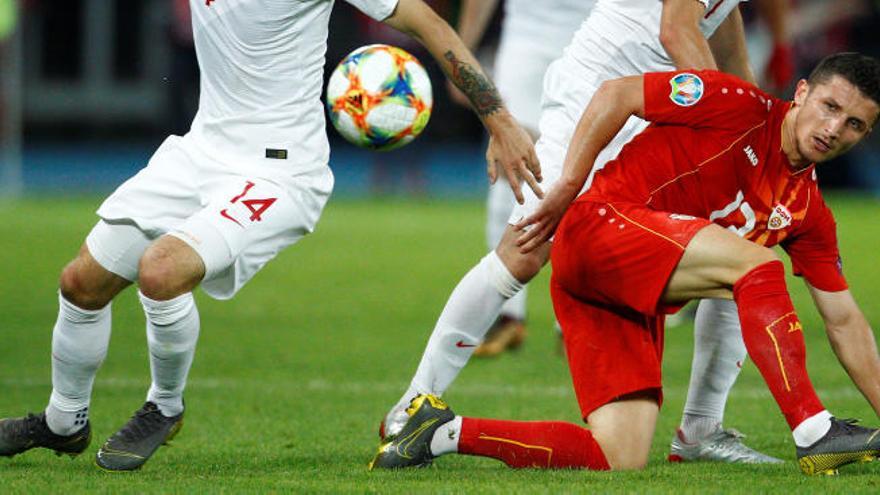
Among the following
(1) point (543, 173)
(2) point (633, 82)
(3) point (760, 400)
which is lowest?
(3) point (760, 400)

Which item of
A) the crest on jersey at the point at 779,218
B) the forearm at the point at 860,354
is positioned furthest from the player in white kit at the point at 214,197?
the forearm at the point at 860,354

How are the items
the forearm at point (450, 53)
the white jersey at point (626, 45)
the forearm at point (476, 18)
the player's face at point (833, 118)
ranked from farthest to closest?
the forearm at point (476, 18), the white jersey at point (626, 45), the forearm at point (450, 53), the player's face at point (833, 118)

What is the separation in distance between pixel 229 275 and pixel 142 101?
20770 millimetres

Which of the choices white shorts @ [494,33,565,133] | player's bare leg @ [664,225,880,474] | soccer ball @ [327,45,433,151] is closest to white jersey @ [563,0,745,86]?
soccer ball @ [327,45,433,151]

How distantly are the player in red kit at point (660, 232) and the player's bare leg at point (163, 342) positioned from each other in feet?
2.57

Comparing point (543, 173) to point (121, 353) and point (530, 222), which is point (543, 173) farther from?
point (121, 353)

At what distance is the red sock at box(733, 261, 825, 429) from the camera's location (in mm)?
4418

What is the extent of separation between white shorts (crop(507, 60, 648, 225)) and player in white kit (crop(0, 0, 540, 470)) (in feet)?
1.75

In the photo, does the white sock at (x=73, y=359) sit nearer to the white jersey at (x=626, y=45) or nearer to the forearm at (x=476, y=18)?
the white jersey at (x=626, y=45)

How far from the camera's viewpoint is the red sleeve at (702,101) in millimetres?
4906

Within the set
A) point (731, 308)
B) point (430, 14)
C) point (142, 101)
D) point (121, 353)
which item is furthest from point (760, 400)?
point (142, 101)

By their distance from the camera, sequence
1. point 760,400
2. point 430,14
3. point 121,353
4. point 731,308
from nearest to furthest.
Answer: point 430,14 → point 731,308 → point 760,400 → point 121,353

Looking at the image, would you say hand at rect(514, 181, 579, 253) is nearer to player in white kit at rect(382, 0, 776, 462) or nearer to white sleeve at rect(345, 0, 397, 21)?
player in white kit at rect(382, 0, 776, 462)

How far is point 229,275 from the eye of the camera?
5.25m
